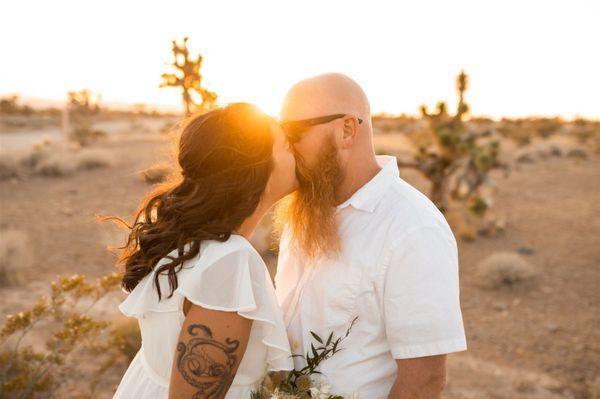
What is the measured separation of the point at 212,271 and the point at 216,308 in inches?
5.4

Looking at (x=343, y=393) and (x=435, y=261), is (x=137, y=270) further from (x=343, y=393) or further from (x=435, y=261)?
(x=435, y=261)

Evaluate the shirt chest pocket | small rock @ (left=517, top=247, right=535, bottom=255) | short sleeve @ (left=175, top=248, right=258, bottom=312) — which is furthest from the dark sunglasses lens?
small rock @ (left=517, top=247, right=535, bottom=255)

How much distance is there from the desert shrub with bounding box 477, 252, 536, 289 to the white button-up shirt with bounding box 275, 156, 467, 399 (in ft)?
22.3

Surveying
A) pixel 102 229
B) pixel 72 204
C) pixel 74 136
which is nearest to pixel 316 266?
pixel 102 229

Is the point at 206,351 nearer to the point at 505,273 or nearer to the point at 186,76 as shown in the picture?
the point at 186,76

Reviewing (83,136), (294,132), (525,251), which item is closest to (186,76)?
(294,132)

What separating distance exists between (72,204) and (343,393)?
12041mm

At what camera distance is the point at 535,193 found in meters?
16.0

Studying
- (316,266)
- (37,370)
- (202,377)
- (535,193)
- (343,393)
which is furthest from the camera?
(535,193)

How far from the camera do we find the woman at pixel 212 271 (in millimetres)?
2102

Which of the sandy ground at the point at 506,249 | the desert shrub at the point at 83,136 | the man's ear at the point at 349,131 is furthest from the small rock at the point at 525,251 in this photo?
the desert shrub at the point at 83,136

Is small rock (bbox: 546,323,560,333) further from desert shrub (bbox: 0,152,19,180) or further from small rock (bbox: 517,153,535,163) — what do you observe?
small rock (bbox: 517,153,535,163)

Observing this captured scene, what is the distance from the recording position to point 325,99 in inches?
106

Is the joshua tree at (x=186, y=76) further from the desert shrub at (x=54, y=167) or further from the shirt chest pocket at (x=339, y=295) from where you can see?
the desert shrub at (x=54, y=167)
